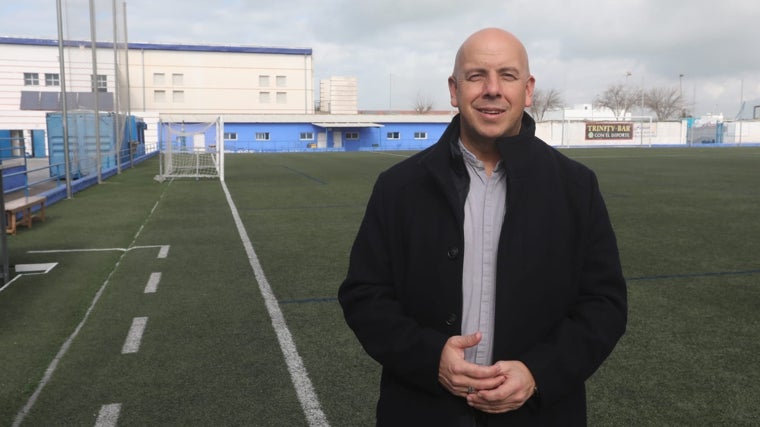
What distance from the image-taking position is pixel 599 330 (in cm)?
187

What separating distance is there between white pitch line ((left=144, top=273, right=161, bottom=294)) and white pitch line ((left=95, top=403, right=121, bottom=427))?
9.67ft

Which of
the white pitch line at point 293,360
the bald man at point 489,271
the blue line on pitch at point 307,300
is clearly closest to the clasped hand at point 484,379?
the bald man at point 489,271

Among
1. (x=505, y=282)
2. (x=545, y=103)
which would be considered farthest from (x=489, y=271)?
(x=545, y=103)

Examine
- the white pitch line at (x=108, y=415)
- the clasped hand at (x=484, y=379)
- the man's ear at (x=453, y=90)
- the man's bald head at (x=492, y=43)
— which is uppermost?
the man's bald head at (x=492, y=43)

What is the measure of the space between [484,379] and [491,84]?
79 cm

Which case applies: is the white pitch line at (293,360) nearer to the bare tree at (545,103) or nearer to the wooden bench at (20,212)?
the wooden bench at (20,212)

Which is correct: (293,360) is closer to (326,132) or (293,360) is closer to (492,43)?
(492,43)

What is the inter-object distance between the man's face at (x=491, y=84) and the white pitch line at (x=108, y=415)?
10.2 feet

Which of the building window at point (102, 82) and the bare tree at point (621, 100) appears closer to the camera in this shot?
the building window at point (102, 82)

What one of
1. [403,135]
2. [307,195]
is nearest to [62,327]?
[307,195]

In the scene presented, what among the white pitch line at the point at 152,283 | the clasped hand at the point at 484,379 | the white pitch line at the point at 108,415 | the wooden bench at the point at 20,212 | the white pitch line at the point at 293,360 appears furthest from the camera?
the wooden bench at the point at 20,212

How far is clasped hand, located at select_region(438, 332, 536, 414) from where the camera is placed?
67.9 inches

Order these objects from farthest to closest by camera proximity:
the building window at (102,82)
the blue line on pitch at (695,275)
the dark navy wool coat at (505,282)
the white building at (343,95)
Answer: the white building at (343,95) < the building window at (102,82) < the blue line on pitch at (695,275) < the dark navy wool coat at (505,282)

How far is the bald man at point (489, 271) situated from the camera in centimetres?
181
